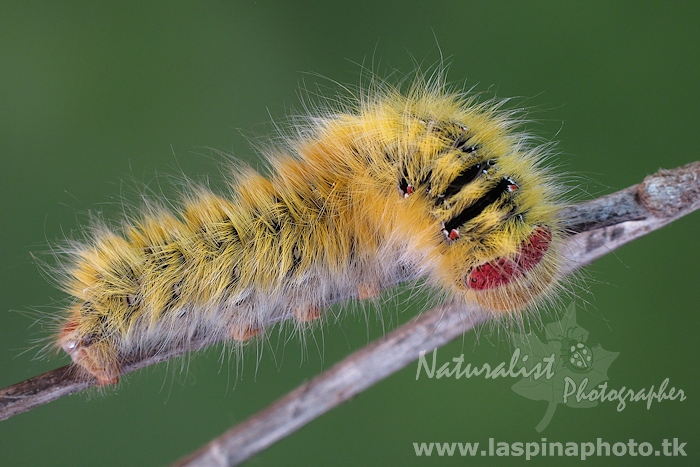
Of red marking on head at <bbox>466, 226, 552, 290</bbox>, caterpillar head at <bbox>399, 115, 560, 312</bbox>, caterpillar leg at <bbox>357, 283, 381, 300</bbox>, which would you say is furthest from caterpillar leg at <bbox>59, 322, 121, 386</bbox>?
red marking on head at <bbox>466, 226, 552, 290</bbox>

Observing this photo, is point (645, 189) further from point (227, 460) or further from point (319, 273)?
point (227, 460)

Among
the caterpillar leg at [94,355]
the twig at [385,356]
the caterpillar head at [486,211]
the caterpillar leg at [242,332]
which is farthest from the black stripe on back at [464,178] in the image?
the caterpillar leg at [94,355]

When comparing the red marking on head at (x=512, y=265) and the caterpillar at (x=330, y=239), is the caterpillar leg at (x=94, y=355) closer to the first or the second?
the caterpillar at (x=330, y=239)

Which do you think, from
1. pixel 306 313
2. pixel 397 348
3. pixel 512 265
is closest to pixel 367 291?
pixel 306 313

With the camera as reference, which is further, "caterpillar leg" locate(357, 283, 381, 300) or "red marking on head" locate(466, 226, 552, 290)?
"caterpillar leg" locate(357, 283, 381, 300)

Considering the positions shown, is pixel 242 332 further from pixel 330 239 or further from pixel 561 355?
pixel 561 355

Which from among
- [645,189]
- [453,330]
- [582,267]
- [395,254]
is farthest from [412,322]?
[645,189]

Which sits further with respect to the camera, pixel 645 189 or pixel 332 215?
pixel 332 215

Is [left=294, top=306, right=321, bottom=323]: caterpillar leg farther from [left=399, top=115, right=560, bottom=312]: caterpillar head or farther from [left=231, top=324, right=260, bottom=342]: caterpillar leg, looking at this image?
[left=399, top=115, right=560, bottom=312]: caterpillar head
